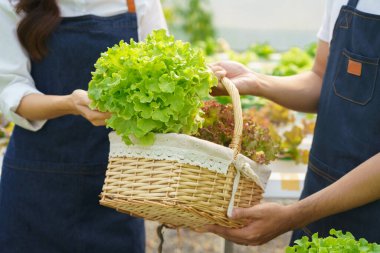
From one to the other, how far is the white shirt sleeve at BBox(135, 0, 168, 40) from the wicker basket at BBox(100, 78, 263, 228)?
2.27 feet

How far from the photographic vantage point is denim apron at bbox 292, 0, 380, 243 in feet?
5.98

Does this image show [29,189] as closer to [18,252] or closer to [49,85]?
[18,252]

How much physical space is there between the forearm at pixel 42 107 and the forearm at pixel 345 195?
29.0 inches

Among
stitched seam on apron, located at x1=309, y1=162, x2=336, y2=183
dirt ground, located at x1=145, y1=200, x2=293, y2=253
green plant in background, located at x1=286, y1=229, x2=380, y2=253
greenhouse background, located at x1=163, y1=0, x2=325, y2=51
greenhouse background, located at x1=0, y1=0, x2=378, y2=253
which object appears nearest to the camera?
green plant in background, located at x1=286, y1=229, x2=380, y2=253

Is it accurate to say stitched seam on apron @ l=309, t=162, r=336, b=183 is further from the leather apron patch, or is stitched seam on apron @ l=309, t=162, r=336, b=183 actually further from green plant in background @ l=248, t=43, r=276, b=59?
green plant in background @ l=248, t=43, r=276, b=59

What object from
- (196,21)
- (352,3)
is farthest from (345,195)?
(196,21)

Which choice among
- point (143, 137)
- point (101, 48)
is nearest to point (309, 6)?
point (101, 48)

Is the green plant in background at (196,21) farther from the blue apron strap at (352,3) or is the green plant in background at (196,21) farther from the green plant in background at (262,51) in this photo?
the blue apron strap at (352,3)

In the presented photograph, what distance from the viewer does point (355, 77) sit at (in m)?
1.87

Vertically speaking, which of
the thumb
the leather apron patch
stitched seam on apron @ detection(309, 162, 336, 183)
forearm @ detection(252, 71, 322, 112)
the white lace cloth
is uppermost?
the leather apron patch

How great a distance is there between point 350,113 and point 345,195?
→ 0.82 feet

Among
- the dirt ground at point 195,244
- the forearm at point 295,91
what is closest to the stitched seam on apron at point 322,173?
the forearm at point 295,91

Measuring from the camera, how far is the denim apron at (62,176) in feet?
7.25

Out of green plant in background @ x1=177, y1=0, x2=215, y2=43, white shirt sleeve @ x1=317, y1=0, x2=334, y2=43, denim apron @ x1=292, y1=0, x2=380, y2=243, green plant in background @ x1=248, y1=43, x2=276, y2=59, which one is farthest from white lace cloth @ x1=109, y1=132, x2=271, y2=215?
green plant in background @ x1=177, y1=0, x2=215, y2=43
